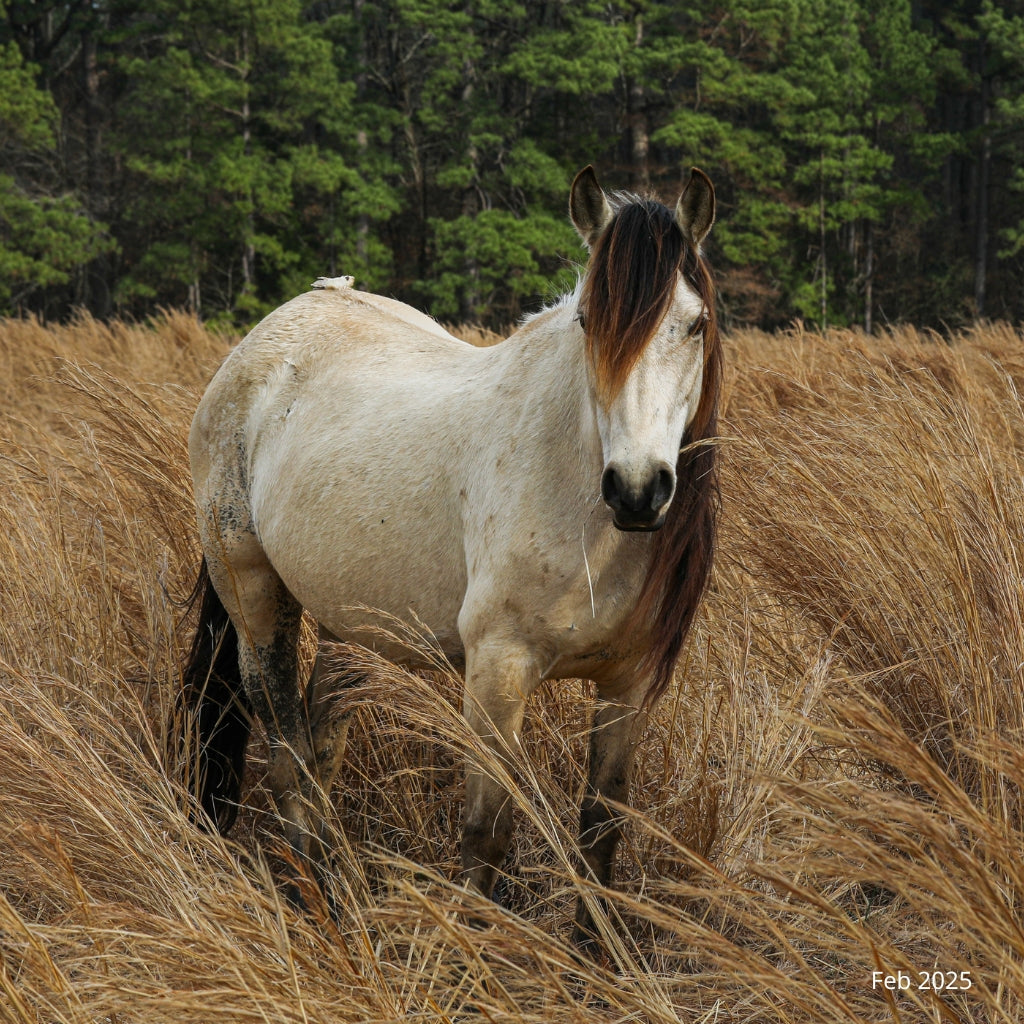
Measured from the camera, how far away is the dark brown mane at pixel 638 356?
1.99m

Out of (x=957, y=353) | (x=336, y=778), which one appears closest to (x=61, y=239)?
(x=957, y=353)

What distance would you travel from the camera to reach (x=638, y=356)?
1969 mm

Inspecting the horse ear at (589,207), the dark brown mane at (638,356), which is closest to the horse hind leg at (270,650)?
the dark brown mane at (638,356)

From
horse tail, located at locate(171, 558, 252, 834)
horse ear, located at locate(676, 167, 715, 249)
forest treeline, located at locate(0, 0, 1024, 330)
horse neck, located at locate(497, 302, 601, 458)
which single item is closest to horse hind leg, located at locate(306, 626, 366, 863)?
horse tail, located at locate(171, 558, 252, 834)

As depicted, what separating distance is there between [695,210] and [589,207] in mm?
223

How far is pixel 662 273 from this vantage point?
80.7 inches

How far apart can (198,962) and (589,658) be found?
99cm

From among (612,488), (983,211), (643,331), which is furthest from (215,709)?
(983,211)

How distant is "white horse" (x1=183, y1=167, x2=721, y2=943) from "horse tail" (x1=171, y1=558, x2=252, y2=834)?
1 cm

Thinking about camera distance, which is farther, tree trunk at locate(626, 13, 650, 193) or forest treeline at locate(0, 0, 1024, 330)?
tree trunk at locate(626, 13, 650, 193)

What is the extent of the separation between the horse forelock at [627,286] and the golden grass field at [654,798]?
715mm

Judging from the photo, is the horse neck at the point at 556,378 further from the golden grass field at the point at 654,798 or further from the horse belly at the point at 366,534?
the golden grass field at the point at 654,798

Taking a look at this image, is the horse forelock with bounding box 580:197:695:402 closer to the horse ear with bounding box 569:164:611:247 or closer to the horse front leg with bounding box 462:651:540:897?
the horse ear with bounding box 569:164:611:247

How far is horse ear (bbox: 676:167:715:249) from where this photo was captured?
6.90 ft
